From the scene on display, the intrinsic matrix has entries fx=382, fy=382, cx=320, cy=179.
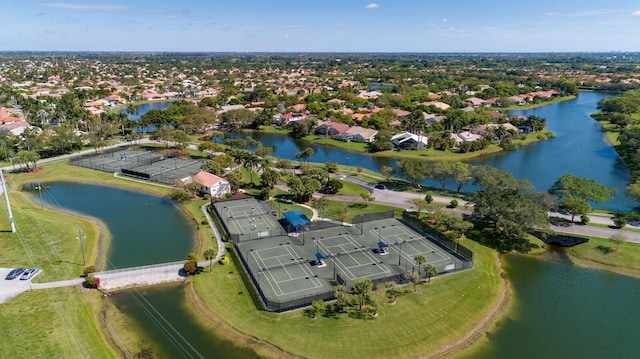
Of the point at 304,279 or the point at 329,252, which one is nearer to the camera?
the point at 304,279

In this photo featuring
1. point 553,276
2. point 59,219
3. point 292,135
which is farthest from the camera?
point 292,135

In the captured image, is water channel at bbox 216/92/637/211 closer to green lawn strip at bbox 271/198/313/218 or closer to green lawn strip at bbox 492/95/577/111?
green lawn strip at bbox 271/198/313/218

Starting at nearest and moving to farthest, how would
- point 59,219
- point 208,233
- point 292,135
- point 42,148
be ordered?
1. point 208,233
2. point 59,219
3. point 42,148
4. point 292,135

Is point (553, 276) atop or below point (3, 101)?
below

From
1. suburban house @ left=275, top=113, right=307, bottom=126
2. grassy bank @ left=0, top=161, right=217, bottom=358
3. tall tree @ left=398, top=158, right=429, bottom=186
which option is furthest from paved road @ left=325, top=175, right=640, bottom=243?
suburban house @ left=275, top=113, right=307, bottom=126

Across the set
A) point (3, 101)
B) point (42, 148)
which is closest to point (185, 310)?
point (42, 148)

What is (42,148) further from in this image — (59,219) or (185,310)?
(185,310)
